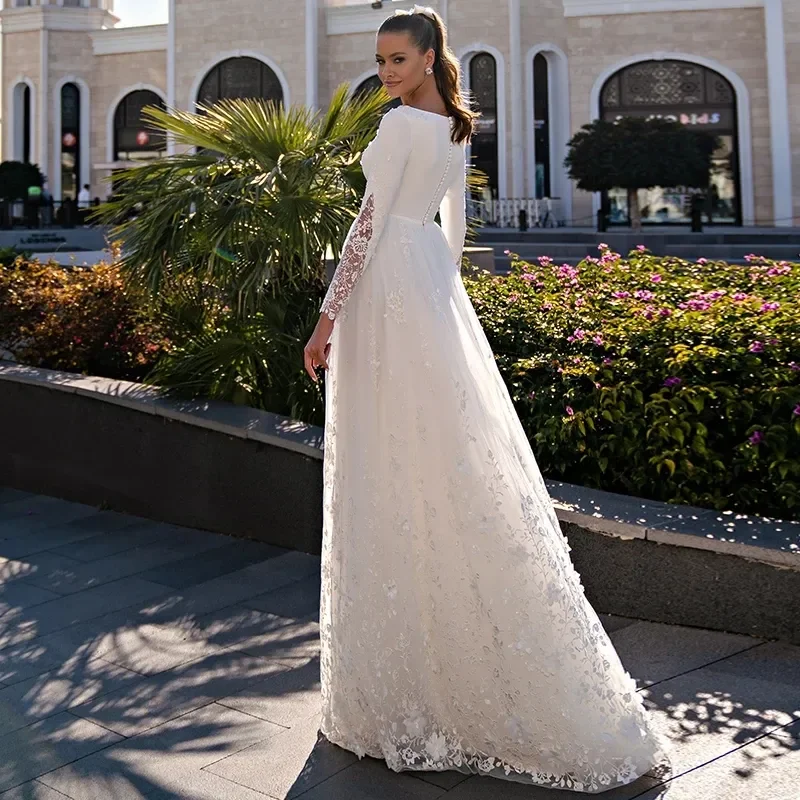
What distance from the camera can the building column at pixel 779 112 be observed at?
88.1ft

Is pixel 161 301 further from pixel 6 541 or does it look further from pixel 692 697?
pixel 692 697

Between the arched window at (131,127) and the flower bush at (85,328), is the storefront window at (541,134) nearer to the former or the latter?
the arched window at (131,127)

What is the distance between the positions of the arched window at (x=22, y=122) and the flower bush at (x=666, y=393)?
37.2 metres

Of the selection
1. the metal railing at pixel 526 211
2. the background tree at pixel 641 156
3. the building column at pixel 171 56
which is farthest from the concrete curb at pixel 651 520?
the building column at pixel 171 56

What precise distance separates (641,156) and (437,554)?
18.9 metres

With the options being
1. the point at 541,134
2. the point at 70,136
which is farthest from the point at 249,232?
the point at 70,136

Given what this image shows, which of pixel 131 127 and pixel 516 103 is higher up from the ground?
pixel 131 127

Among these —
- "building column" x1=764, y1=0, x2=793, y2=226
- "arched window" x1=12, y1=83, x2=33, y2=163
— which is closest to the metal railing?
"building column" x1=764, y1=0, x2=793, y2=226

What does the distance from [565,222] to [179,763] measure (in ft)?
89.8

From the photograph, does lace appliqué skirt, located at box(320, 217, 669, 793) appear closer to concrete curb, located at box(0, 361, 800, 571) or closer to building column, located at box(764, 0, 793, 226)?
concrete curb, located at box(0, 361, 800, 571)

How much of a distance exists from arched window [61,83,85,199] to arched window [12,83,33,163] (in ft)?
4.04

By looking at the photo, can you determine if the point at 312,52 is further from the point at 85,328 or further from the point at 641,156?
the point at 85,328

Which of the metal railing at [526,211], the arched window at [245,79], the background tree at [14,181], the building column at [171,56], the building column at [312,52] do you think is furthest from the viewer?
the building column at [171,56]

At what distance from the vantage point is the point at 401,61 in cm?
307
